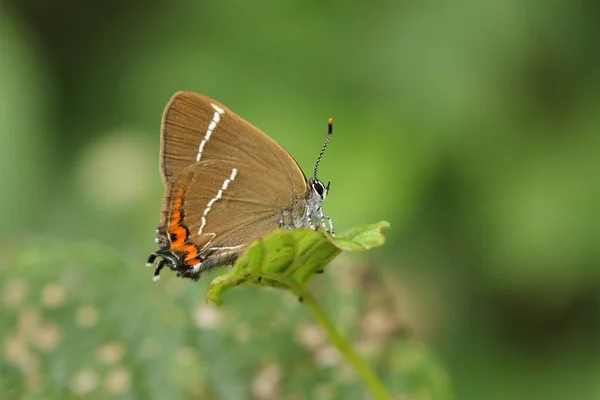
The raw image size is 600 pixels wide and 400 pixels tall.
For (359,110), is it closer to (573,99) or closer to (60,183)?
(573,99)

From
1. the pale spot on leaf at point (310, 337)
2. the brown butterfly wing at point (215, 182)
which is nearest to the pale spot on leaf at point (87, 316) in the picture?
the brown butterfly wing at point (215, 182)

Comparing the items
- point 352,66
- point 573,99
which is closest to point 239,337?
point 352,66

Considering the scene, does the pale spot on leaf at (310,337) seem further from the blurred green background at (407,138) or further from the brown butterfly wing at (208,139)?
the blurred green background at (407,138)

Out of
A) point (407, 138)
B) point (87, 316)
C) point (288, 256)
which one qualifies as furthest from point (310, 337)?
point (407, 138)

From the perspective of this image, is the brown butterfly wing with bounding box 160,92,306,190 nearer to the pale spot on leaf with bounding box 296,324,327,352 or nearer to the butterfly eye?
the butterfly eye

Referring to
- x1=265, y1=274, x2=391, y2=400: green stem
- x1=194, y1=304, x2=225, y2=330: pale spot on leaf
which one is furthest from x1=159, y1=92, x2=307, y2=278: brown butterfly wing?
x1=265, y1=274, x2=391, y2=400: green stem

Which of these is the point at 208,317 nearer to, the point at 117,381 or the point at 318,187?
the point at 117,381
